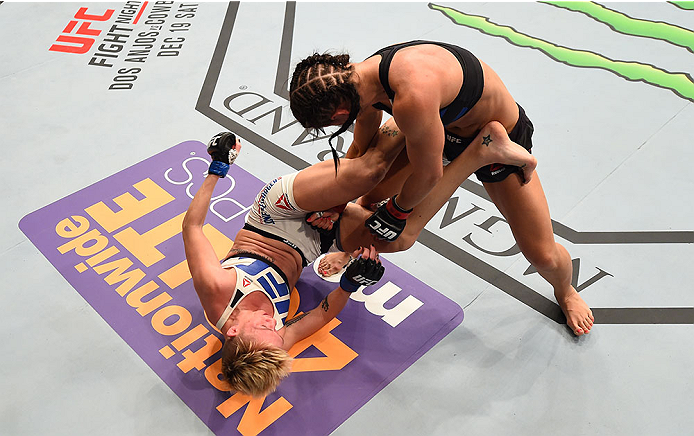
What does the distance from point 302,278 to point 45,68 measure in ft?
9.85

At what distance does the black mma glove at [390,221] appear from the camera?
2.50 meters

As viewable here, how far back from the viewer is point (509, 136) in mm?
2539

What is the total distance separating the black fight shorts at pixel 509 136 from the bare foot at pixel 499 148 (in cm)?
7

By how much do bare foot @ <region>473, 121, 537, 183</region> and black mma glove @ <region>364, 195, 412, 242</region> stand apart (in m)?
0.39

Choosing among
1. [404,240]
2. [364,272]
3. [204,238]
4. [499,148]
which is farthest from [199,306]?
[499,148]

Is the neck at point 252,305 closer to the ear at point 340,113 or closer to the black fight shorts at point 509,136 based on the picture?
the ear at point 340,113

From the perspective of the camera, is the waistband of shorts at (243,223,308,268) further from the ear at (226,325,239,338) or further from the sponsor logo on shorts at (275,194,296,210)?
the ear at (226,325,239,338)

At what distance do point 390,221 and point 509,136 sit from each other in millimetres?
610

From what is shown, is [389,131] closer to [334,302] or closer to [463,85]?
[463,85]

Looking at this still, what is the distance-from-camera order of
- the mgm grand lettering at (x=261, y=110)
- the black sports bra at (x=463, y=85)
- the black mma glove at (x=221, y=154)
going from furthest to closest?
the mgm grand lettering at (x=261, y=110) < the black mma glove at (x=221, y=154) < the black sports bra at (x=463, y=85)

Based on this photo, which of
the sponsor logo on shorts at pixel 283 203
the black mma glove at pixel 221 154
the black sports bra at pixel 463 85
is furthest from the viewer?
the black mma glove at pixel 221 154

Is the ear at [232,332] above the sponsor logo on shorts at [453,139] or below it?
below

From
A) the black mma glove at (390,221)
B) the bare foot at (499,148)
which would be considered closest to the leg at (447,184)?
the bare foot at (499,148)

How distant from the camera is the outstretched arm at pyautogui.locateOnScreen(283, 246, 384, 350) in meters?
2.58
